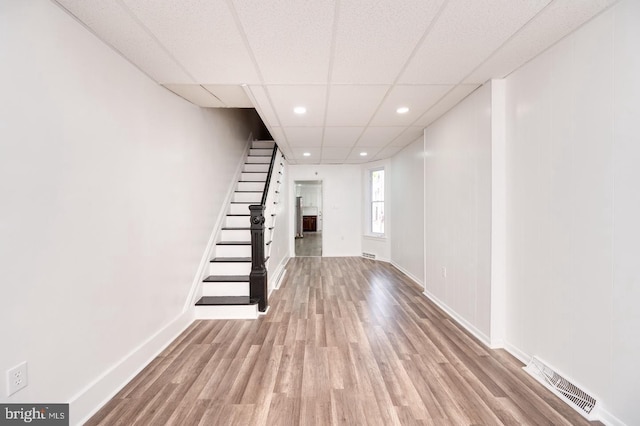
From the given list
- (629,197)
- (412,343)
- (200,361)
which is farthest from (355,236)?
(629,197)

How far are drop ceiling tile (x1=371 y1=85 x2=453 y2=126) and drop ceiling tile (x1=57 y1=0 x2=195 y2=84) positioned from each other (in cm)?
194

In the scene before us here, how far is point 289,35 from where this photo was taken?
1.72 metres

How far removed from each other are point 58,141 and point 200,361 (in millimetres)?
1867

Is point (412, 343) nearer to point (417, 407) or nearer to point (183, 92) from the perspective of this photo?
point (417, 407)

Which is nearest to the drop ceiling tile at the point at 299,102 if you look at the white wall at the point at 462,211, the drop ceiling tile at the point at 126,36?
the drop ceiling tile at the point at 126,36

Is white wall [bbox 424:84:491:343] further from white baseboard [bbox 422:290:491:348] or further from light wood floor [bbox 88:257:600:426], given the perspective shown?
light wood floor [bbox 88:257:600:426]

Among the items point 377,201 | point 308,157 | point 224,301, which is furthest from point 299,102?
point 377,201

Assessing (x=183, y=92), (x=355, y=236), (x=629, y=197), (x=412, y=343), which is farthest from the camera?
(x=355, y=236)

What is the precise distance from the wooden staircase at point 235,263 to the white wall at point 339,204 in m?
2.12

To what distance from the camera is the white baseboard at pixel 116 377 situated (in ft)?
5.21

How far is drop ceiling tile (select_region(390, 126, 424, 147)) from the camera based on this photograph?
394 cm

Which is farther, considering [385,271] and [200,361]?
[385,271]

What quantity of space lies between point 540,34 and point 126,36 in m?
2.74

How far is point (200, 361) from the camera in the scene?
88.1 inches
